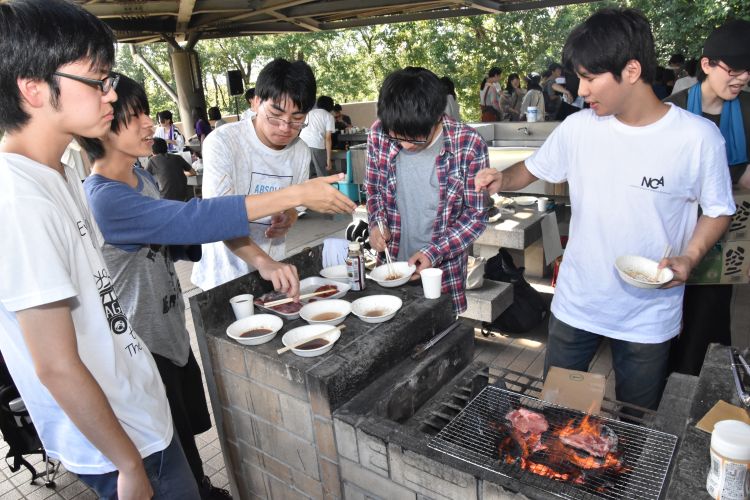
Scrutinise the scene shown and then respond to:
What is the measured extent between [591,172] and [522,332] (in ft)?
7.94

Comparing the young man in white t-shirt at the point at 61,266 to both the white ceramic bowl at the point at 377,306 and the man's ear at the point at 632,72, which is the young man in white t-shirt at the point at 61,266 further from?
the man's ear at the point at 632,72

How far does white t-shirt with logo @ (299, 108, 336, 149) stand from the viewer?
8.80 meters

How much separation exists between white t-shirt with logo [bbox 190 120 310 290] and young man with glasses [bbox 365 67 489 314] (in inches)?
18.0

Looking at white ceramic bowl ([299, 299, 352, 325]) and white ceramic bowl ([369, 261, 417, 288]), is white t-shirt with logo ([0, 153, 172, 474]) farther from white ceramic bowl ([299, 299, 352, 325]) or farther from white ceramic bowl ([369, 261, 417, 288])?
white ceramic bowl ([369, 261, 417, 288])

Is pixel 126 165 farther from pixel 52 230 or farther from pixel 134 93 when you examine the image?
pixel 52 230

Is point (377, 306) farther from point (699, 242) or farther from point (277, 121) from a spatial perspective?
point (699, 242)

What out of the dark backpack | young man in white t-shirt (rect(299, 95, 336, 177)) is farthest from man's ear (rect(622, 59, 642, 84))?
young man in white t-shirt (rect(299, 95, 336, 177))

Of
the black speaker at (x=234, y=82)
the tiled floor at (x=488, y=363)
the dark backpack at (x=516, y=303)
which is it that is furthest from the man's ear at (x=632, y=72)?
the black speaker at (x=234, y=82)

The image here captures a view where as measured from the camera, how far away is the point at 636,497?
1.36m

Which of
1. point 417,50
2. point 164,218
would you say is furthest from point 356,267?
point 417,50

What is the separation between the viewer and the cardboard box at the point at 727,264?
8.44ft

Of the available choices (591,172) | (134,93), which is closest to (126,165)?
(134,93)

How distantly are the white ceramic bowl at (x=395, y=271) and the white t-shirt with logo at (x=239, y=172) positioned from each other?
64 centimetres

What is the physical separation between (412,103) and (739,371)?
1.65 metres
